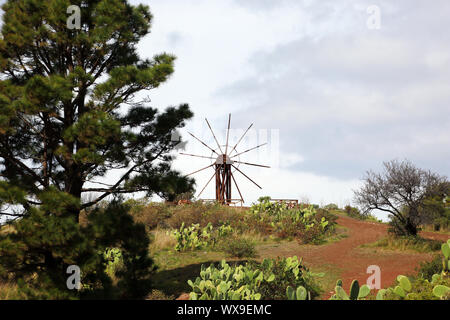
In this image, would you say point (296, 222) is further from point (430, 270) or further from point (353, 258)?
point (430, 270)

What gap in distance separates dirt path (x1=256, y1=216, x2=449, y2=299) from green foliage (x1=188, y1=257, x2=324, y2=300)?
50.5 inches

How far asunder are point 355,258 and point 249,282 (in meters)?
7.20

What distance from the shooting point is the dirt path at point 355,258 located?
37.6 feet

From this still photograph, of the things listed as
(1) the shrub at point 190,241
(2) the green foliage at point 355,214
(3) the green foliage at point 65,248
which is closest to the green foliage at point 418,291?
(3) the green foliage at point 65,248

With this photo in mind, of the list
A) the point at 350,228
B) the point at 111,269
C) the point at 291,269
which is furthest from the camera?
the point at 350,228

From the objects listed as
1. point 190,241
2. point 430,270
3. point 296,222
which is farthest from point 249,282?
point 296,222

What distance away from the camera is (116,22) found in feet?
29.4

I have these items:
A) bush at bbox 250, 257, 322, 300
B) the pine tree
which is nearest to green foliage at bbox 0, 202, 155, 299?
the pine tree

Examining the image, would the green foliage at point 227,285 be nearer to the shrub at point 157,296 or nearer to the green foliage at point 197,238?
the shrub at point 157,296

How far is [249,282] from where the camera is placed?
8.72 metres

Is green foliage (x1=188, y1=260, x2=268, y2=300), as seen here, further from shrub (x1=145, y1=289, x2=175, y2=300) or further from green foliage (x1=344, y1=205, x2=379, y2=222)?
green foliage (x1=344, y1=205, x2=379, y2=222)
